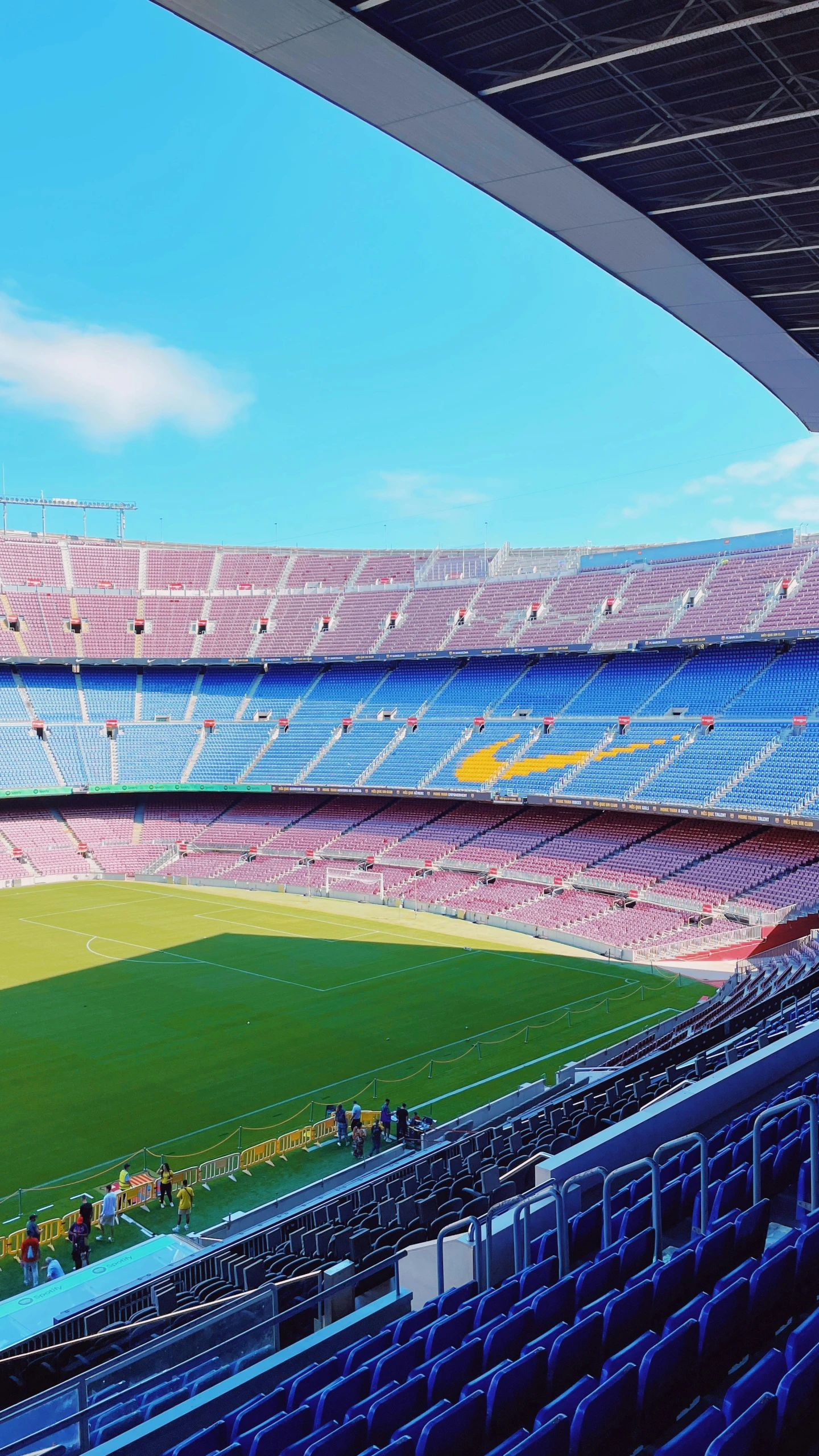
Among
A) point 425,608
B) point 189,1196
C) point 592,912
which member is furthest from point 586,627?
point 189,1196

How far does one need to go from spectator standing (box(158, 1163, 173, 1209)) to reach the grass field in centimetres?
85

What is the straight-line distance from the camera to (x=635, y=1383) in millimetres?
5957

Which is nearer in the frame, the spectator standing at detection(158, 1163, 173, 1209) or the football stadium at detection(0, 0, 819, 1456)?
the football stadium at detection(0, 0, 819, 1456)

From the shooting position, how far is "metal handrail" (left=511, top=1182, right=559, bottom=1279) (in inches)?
331

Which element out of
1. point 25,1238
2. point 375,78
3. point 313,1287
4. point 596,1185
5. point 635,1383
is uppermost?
point 375,78

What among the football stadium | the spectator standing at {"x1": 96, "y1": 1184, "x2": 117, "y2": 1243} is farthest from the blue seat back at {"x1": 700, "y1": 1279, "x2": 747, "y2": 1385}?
the spectator standing at {"x1": 96, "y1": 1184, "x2": 117, "y2": 1243}

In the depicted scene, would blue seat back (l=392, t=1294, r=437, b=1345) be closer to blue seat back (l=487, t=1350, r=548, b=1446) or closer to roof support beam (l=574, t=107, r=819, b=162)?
blue seat back (l=487, t=1350, r=548, b=1446)

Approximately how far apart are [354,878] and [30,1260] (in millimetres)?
35022

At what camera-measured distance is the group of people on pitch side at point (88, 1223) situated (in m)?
16.6

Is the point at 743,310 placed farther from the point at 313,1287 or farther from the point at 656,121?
the point at 313,1287

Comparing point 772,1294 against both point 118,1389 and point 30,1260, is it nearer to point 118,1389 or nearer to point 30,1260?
point 118,1389

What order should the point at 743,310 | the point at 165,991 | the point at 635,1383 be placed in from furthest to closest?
the point at 165,991
the point at 743,310
the point at 635,1383

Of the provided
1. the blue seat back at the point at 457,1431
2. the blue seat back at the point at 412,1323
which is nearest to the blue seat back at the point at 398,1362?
the blue seat back at the point at 412,1323

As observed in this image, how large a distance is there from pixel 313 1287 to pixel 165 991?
80.9 ft
